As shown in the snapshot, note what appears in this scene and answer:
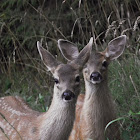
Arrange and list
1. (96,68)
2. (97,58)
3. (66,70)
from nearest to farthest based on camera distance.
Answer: (66,70) < (96,68) < (97,58)

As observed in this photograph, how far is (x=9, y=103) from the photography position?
548 cm

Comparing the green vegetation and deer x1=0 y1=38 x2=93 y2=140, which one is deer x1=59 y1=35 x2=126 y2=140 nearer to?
the green vegetation

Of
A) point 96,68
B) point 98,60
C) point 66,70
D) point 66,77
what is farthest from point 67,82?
point 98,60

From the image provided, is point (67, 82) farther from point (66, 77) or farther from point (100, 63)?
point (100, 63)

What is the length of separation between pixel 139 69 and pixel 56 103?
6.65 ft

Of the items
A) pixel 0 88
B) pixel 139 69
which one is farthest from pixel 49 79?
pixel 139 69

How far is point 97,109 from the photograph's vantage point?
5211mm

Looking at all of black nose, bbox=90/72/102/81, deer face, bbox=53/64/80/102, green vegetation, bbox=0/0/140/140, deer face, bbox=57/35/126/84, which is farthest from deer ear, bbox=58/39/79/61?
deer face, bbox=53/64/80/102

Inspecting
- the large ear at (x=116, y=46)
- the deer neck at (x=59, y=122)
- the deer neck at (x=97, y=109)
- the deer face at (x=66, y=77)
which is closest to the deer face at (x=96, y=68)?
the deer neck at (x=97, y=109)

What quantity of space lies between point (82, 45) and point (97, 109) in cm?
180

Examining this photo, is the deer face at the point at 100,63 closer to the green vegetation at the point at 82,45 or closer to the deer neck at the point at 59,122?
the green vegetation at the point at 82,45

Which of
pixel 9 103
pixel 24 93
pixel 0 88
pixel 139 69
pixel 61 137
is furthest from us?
pixel 0 88

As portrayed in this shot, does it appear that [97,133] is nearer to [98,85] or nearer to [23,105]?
[98,85]

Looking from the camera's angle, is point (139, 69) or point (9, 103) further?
point (139, 69)
